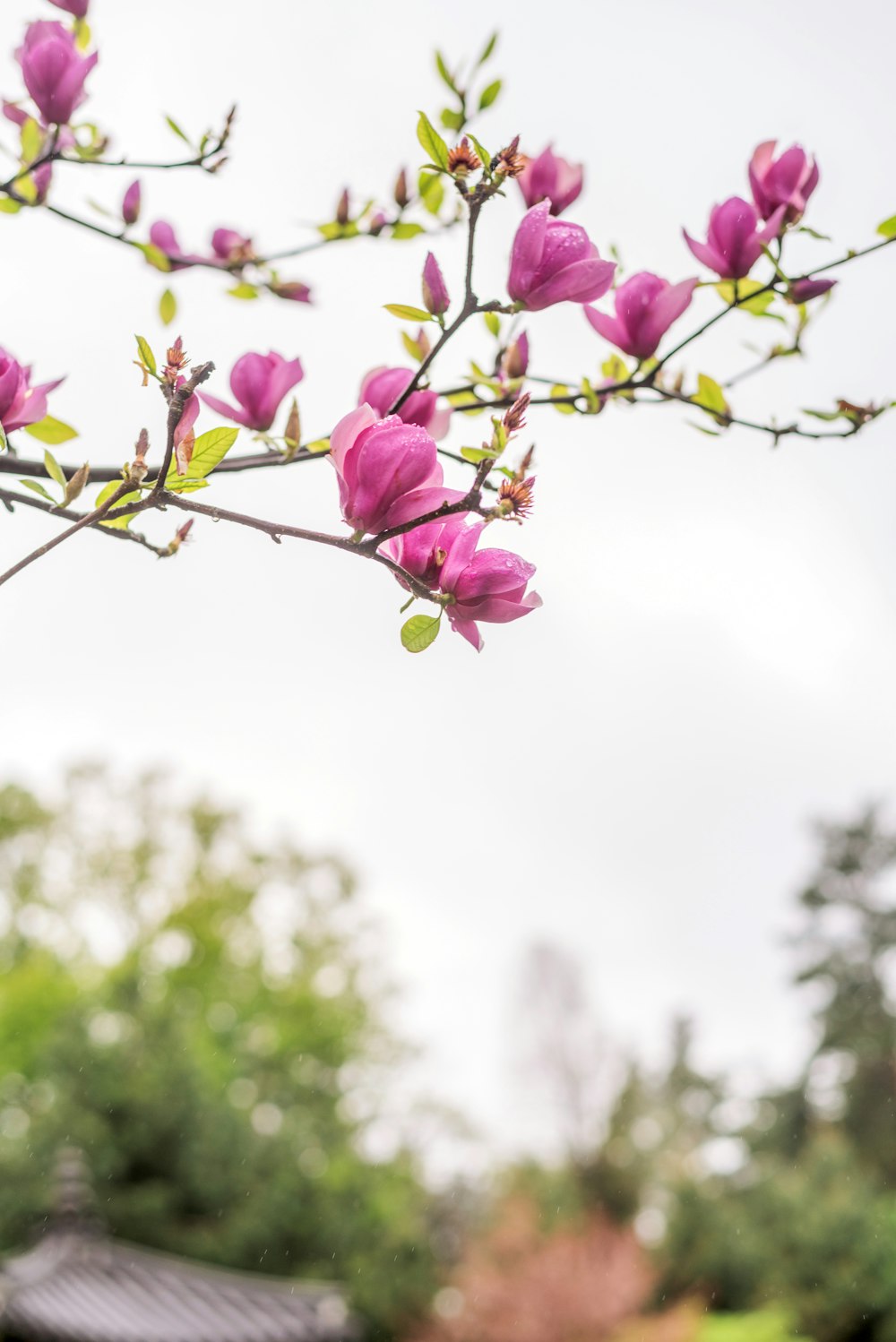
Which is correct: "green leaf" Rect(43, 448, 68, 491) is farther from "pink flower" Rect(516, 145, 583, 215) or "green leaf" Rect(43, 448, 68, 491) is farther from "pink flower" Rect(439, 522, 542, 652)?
"pink flower" Rect(516, 145, 583, 215)

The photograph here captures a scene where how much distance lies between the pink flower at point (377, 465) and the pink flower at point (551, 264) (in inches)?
7.6

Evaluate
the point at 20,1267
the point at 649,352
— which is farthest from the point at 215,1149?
the point at 649,352

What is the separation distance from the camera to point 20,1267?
6.44 metres

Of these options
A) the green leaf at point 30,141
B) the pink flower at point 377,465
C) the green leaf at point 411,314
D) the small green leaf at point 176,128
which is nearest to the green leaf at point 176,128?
the small green leaf at point 176,128

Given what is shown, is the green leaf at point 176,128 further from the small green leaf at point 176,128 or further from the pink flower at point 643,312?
the pink flower at point 643,312

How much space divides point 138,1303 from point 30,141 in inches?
236

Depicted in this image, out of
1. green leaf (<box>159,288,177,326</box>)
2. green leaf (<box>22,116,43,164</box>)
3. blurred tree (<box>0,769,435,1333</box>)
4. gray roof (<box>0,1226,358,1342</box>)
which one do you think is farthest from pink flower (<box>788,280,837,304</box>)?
A: blurred tree (<box>0,769,435,1333</box>)

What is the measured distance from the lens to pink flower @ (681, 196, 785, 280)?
970 mm

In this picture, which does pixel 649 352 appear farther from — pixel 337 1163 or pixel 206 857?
pixel 206 857

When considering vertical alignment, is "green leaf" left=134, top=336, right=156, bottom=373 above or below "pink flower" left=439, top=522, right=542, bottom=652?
above

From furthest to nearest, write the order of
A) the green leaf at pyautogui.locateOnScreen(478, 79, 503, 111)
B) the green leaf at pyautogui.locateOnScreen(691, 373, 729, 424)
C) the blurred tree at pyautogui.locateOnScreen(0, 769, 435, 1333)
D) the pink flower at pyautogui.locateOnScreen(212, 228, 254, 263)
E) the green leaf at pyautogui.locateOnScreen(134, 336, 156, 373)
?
the blurred tree at pyautogui.locateOnScreen(0, 769, 435, 1333), the pink flower at pyautogui.locateOnScreen(212, 228, 254, 263), the green leaf at pyautogui.locateOnScreen(691, 373, 729, 424), the green leaf at pyautogui.locateOnScreen(478, 79, 503, 111), the green leaf at pyautogui.locateOnScreen(134, 336, 156, 373)

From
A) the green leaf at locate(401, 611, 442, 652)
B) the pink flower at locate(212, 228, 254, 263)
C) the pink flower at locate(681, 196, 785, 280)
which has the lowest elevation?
the green leaf at locate(401, 611, 442, 652)

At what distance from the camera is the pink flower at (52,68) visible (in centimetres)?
101

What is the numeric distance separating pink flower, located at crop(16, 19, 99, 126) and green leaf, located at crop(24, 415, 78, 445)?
12.0 inches
